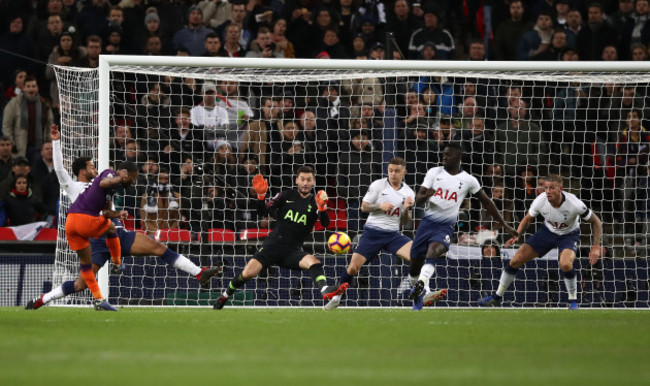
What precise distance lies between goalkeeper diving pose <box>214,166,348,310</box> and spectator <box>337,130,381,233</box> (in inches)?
98.9

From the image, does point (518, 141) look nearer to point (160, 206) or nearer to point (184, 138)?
point (184, 138)

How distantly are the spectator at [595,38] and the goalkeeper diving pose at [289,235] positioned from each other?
774 centimetres

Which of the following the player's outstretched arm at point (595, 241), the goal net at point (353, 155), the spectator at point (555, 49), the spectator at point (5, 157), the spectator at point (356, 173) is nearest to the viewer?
the player's outstretched arm at point (595, 241)

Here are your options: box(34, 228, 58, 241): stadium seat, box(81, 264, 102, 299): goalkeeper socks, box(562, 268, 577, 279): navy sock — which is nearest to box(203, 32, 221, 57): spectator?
box(34, 228, 58, 241): stadium seat

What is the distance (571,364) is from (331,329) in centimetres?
330

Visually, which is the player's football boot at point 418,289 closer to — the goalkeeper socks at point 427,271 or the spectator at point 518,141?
the goalkeeper socks at point 427,271

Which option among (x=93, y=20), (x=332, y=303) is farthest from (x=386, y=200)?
(x=93, y=20)

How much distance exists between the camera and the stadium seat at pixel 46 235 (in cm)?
1700

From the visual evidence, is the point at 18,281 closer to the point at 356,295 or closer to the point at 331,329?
the point at 356,295

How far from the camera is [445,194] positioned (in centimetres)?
1466

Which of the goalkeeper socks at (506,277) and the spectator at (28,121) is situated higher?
the spectator at (28,121)

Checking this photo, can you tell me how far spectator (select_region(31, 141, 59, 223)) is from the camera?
60.0 ft

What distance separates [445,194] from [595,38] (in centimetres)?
727

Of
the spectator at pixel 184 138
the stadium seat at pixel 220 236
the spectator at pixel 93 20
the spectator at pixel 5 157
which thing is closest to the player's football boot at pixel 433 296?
the stadium seat at pixel 220 236
